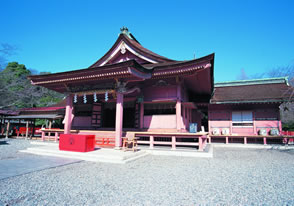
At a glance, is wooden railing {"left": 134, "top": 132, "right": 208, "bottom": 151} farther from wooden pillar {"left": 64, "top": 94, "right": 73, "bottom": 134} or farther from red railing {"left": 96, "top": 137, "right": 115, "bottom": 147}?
wooden pillar {"left": 64, "top": 94, "right": 73, "bottom": 134}

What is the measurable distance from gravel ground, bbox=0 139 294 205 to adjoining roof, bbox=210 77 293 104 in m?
8.56

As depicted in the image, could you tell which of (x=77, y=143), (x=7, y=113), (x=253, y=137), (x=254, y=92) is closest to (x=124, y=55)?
(x=77, y=143)

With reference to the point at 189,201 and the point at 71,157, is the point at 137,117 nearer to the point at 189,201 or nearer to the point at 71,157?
the point at 71,157

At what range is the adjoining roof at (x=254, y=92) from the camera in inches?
516

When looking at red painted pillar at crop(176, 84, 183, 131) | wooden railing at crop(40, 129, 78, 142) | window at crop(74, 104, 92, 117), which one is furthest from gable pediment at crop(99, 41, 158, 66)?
wooden railing at crop(40, 129, 78, 142)

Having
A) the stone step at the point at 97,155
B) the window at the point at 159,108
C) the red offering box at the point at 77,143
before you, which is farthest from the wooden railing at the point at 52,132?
the window at the point at 159,108

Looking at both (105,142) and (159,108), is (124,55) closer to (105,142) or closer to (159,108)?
(159,108)

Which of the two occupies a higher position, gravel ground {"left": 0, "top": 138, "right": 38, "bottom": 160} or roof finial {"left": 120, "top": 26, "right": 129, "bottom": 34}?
roof finial {"left": 120, "top": 26, "right": 129, "bottom": 34}

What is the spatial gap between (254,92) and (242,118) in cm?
280

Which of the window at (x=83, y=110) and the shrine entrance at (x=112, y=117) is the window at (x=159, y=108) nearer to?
the shrine entrance at (x=112, y=117)

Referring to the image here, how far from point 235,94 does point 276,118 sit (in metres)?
3.54

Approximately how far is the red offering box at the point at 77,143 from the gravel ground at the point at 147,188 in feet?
8.03

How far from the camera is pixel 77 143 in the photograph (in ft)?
26.3

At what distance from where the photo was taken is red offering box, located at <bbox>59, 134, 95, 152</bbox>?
783 centimetres
